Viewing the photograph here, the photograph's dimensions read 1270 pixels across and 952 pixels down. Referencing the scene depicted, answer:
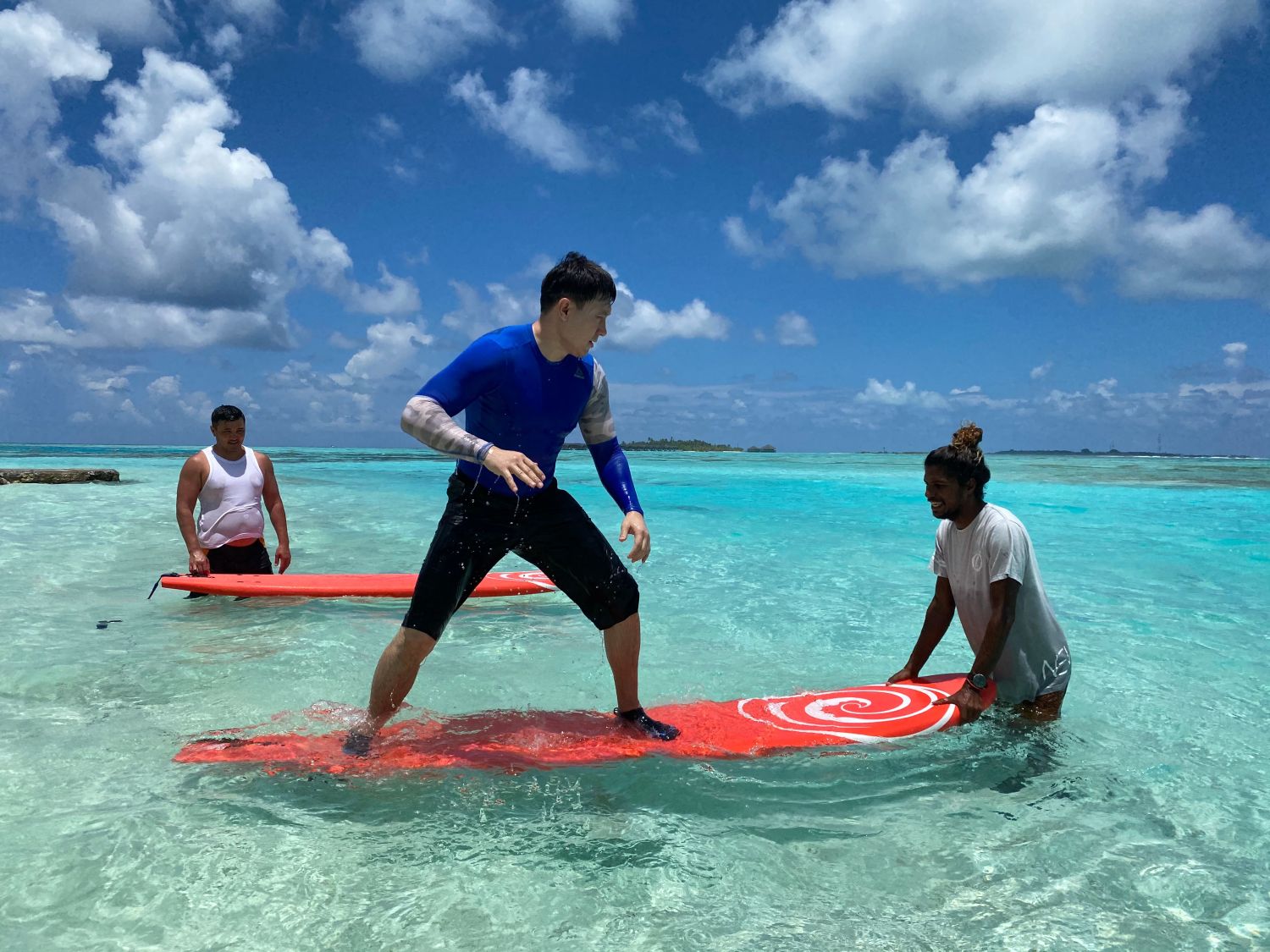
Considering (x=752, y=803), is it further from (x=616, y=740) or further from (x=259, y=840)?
(x=259, y=840)

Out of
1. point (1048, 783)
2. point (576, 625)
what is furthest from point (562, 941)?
point (576, 625)

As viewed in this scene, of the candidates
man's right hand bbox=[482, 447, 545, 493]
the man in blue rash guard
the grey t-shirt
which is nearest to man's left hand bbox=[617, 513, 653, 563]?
the man in blue rash guard

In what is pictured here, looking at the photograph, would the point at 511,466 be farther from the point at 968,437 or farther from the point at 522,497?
the point at 968,437

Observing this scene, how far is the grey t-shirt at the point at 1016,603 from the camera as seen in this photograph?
11.5 feet

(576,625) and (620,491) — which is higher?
(620,491)

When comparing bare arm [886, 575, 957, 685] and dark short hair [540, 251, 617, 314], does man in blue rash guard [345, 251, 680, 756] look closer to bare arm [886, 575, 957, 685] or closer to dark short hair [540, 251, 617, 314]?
dark short hair [540, 251, 617, 314]

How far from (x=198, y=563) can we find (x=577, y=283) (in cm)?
485

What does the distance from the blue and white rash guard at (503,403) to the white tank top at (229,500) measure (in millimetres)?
4030

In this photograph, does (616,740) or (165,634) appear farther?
(165,634)

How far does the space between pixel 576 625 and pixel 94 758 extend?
382 centimetres

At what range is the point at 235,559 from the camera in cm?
694

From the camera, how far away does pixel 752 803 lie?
126 inches

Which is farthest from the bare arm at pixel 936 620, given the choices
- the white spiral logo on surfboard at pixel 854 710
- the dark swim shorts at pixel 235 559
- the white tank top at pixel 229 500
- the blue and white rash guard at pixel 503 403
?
the dark swim shorts at pixel 235 559

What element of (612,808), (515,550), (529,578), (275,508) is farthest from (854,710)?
(275,508)
